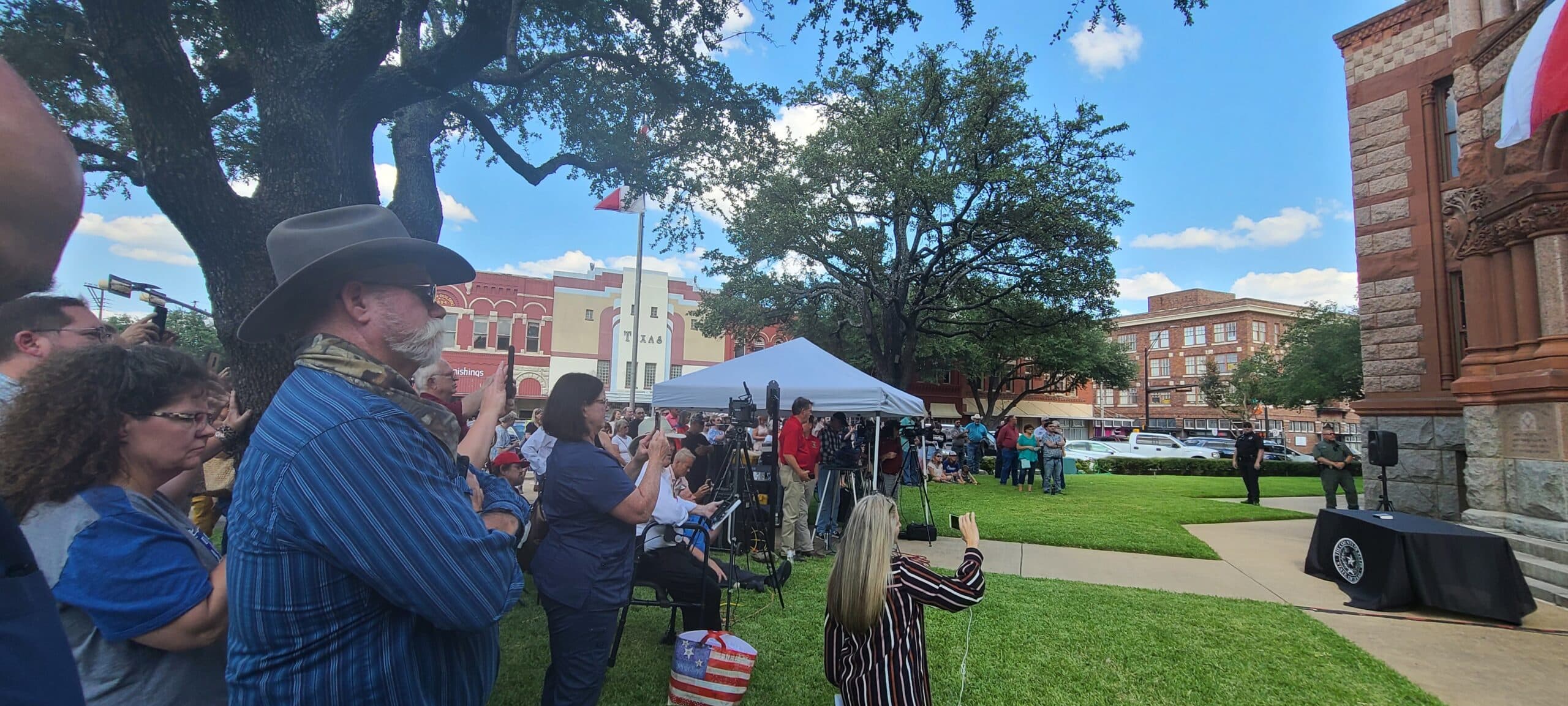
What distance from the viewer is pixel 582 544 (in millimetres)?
3256

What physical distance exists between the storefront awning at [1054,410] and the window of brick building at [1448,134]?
45919 millimetres

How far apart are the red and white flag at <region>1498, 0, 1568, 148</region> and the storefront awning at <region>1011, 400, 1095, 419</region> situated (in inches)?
2006

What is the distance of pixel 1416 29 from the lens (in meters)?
11.5

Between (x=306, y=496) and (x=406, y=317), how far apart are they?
18.6 inches

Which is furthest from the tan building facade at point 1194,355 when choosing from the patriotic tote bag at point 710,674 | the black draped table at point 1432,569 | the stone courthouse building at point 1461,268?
the patriotic tote bag at point 710,674

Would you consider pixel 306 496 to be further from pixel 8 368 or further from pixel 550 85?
pixel 550 85

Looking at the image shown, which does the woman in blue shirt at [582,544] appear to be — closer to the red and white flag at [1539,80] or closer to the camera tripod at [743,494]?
the camera tripod at [743,494]

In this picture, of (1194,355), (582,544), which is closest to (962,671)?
(582,544)

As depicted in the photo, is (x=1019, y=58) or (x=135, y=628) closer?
(x=135, y=628)

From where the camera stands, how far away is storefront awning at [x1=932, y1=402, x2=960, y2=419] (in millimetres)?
48531

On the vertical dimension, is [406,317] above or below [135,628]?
above

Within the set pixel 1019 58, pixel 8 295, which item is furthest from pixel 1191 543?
pixel 1019 58

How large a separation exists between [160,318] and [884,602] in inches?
153

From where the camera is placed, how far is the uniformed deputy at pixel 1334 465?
40.1ft
